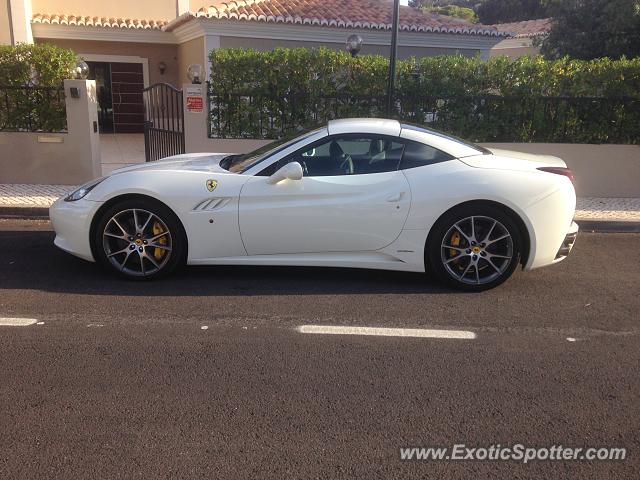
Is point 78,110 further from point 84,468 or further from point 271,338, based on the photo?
Result: point 84,468

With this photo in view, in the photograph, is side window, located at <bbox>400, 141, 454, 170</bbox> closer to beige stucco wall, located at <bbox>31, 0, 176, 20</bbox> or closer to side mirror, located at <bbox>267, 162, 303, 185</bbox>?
side mirror, located at <bbox>267, 162, 303, 185</bbox>

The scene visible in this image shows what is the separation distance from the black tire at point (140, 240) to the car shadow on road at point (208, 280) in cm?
13

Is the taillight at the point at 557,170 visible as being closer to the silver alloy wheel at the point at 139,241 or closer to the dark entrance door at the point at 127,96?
the silver alloy wheel at the point at 139,241

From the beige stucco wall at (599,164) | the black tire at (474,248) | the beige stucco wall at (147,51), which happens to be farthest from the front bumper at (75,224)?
the beige stucco wall at (147,51)

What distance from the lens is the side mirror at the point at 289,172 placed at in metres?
4.88

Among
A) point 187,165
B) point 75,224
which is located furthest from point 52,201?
point 187,165

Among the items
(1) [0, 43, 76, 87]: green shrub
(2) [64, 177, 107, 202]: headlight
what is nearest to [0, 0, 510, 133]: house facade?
(1) [0, 43, 76, 87]: green shrub

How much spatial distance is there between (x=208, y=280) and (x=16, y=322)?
5.17 ft

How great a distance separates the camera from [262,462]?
2773 millimetres

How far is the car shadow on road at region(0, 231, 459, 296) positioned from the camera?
16.4ft

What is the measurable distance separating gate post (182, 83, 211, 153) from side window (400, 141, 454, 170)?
17.3ft

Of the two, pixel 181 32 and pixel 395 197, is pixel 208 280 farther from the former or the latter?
pixel 181 32

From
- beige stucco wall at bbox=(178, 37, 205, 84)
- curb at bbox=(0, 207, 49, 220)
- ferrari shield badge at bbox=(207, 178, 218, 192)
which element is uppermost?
beige stucco wall at bbox=(178, 37, 205, 84)

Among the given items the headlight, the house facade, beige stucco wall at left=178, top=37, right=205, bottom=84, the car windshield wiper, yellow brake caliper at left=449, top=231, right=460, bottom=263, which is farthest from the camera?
beige stucco wall at left=178, top=37, right=205, bottom=84
